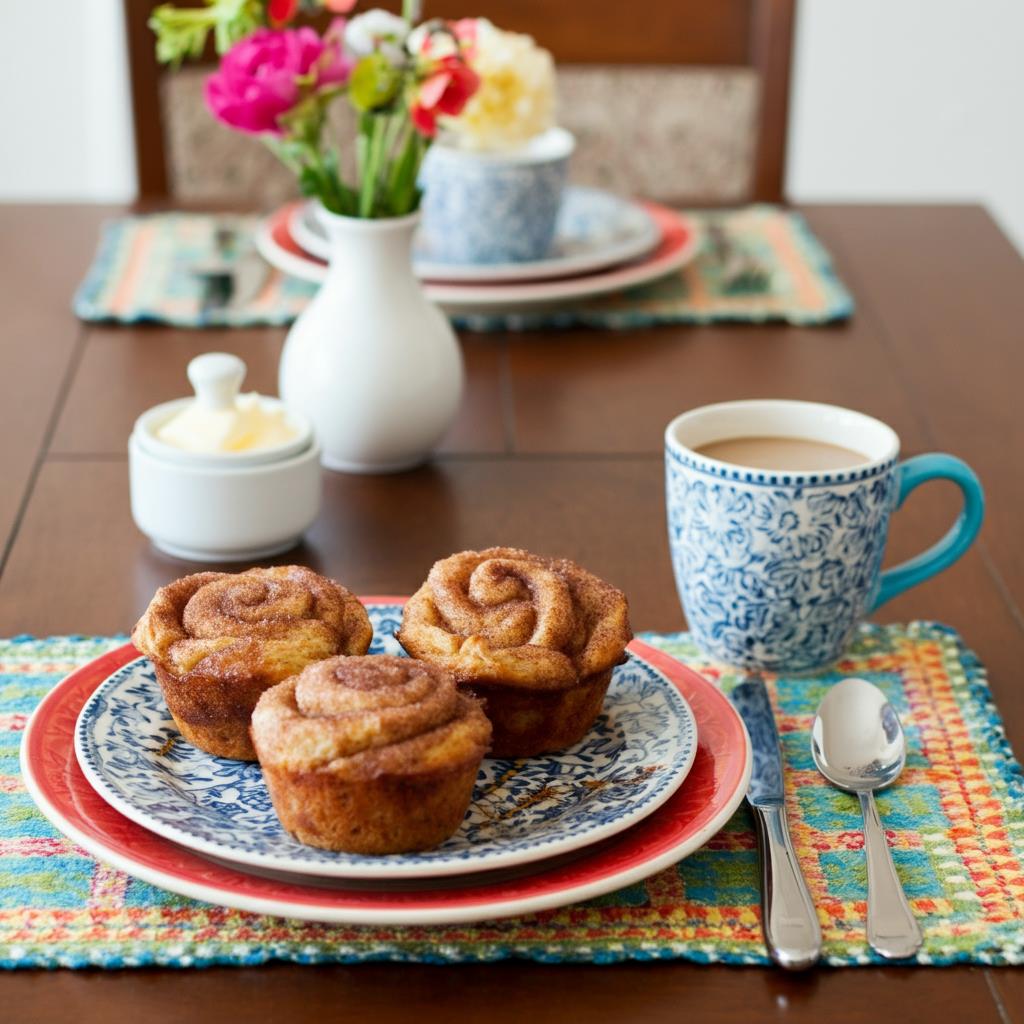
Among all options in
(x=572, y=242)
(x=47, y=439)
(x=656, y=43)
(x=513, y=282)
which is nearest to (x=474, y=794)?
(x=47, y=439)

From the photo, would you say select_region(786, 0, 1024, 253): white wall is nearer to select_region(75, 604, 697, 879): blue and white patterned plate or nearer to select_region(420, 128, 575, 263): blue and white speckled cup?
select_region(420, 128, 575, 263): blue and white speckled cup

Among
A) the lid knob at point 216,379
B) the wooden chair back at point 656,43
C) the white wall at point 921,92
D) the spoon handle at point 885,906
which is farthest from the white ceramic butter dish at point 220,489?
the white wall at point 921,92

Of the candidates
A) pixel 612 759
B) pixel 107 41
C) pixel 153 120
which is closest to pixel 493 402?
pixel 612 759

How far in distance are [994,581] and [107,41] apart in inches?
125

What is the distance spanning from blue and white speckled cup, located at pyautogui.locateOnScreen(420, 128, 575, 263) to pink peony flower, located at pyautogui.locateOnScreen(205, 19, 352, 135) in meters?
0.41

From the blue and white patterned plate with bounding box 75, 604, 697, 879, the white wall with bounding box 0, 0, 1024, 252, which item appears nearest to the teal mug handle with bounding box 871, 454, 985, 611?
the blue and white patterned plate with bounding box 75, 604, 697, 879

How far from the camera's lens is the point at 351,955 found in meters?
0.69

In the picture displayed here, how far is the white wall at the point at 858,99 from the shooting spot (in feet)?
12.7

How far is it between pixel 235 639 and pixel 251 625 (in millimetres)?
13

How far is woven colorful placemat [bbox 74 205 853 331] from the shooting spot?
160 centimetres

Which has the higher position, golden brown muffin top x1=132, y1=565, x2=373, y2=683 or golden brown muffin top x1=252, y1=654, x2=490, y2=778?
golden brown muffin top x1=252, y1=654, x2=490, y2=778

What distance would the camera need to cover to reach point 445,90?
116cm

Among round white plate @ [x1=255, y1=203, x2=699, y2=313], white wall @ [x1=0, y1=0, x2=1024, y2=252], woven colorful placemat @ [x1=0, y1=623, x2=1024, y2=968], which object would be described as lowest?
white wall @ [x1=0, y1=0, x2=1024, y2=252]

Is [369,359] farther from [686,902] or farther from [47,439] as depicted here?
[686,902]
